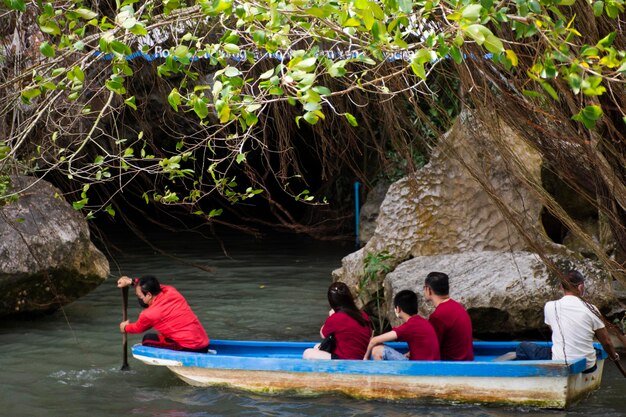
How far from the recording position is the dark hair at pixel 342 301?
7723mm

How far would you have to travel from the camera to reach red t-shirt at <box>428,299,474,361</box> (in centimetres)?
744

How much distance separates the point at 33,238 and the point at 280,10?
6.44 metres

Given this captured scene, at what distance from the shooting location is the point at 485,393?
7.09 metres

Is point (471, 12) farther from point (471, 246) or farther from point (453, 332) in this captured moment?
point (471, 246)

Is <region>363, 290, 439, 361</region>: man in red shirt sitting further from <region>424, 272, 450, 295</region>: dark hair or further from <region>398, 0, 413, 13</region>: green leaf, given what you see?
<region>398, 0, 413, 13</region>: green leaf

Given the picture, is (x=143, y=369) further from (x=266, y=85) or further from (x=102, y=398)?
(x=266, y=85)

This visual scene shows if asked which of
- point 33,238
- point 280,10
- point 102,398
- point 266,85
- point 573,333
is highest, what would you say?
point 280,10

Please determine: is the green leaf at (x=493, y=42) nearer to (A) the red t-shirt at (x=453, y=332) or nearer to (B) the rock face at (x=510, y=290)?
(A) the red t-shirt at (x=453, y=332)

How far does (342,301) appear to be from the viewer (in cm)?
776

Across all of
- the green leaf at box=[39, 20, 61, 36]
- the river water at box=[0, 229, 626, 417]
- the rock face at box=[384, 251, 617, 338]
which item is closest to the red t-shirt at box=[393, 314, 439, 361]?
the river water at box=[0, 229, 626, 417]

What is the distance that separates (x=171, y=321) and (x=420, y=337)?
2174mm

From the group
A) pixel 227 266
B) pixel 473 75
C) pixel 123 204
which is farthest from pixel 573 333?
pixel 123 204

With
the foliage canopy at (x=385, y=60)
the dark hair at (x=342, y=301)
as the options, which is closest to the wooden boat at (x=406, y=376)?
the dark hair at (x=342, y=301)

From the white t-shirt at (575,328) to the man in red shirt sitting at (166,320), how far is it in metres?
2.99
